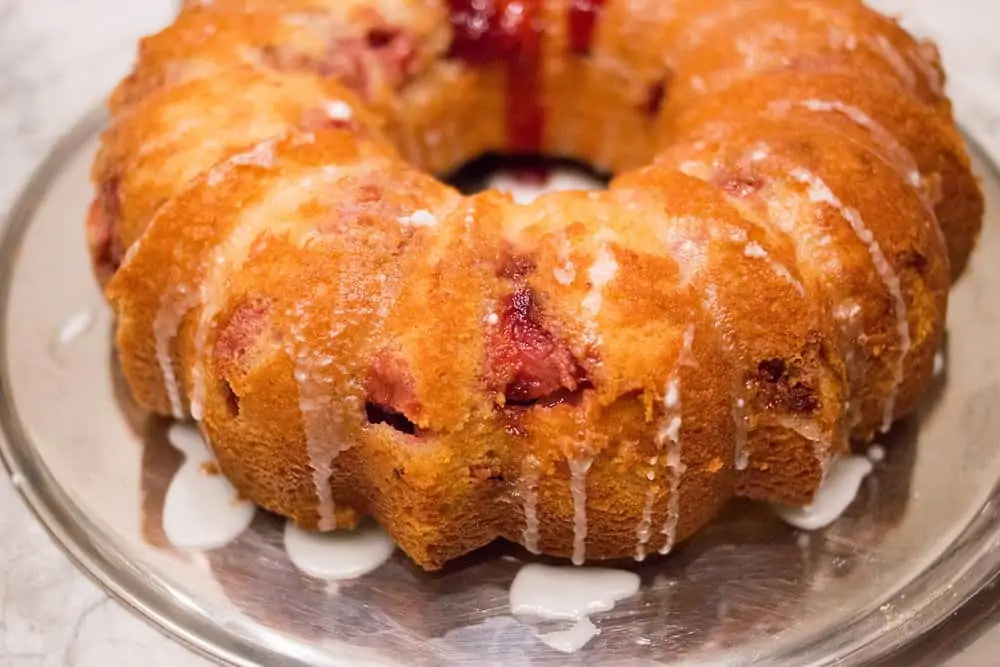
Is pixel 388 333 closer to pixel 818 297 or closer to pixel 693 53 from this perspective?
pixel 818 297

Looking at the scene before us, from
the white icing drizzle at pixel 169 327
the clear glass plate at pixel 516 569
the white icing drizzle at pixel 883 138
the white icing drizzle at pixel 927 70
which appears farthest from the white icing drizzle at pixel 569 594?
the white icing drizzle at pixel 927 70

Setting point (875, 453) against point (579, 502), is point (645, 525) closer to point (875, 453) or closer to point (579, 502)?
point (579, 502)

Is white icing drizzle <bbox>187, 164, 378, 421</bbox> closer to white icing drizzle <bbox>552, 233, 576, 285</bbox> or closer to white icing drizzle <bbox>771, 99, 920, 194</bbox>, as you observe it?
white icing drizzle <bbox>552, 233, 576, 285</bbox>

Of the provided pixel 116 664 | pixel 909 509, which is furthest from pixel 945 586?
pixel 116 664

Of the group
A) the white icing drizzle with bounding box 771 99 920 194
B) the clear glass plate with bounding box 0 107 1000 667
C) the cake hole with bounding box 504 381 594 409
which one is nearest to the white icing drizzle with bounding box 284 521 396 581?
the clear glass plate with bounding box 0 107 1000 667

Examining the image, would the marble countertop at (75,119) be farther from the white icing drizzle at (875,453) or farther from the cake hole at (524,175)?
the cake hole at (524,175)
